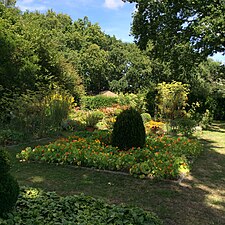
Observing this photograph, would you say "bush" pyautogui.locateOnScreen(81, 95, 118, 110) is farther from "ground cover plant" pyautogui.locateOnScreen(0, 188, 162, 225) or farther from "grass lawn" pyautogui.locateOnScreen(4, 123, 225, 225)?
"ground cover plant" pyautogui.locateOnScreen(0, 188, 162, 225)

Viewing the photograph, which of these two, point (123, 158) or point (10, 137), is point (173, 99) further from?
point (10, 137)

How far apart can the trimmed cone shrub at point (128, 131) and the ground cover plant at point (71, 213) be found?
334cm

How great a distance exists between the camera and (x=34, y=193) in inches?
152

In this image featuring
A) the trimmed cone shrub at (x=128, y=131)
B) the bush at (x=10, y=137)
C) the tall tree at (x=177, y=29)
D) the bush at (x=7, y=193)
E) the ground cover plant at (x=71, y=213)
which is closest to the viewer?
the bush at (x=7, y=193)

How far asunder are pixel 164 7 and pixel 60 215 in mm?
13505

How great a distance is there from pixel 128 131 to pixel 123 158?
1.27 meters

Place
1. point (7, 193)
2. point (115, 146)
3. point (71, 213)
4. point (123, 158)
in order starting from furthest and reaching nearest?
point (115, 146) < point (123, 158) < point (71, 213) < point (7, 193)

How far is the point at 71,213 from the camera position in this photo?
11.0ft

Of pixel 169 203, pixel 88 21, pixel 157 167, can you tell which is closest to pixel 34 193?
pixel 169 203

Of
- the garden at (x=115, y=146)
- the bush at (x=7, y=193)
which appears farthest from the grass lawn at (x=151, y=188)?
the bush at (x=7, y=193)

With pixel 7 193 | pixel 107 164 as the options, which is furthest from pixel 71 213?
pixel 107 164

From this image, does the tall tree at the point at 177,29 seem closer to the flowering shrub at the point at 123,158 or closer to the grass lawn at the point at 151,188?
the flowering shrub at the point at 123,158

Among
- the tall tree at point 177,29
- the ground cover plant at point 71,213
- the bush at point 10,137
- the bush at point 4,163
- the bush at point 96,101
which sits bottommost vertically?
the bush at point 10,137

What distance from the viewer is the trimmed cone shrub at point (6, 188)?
2883 millimetres
